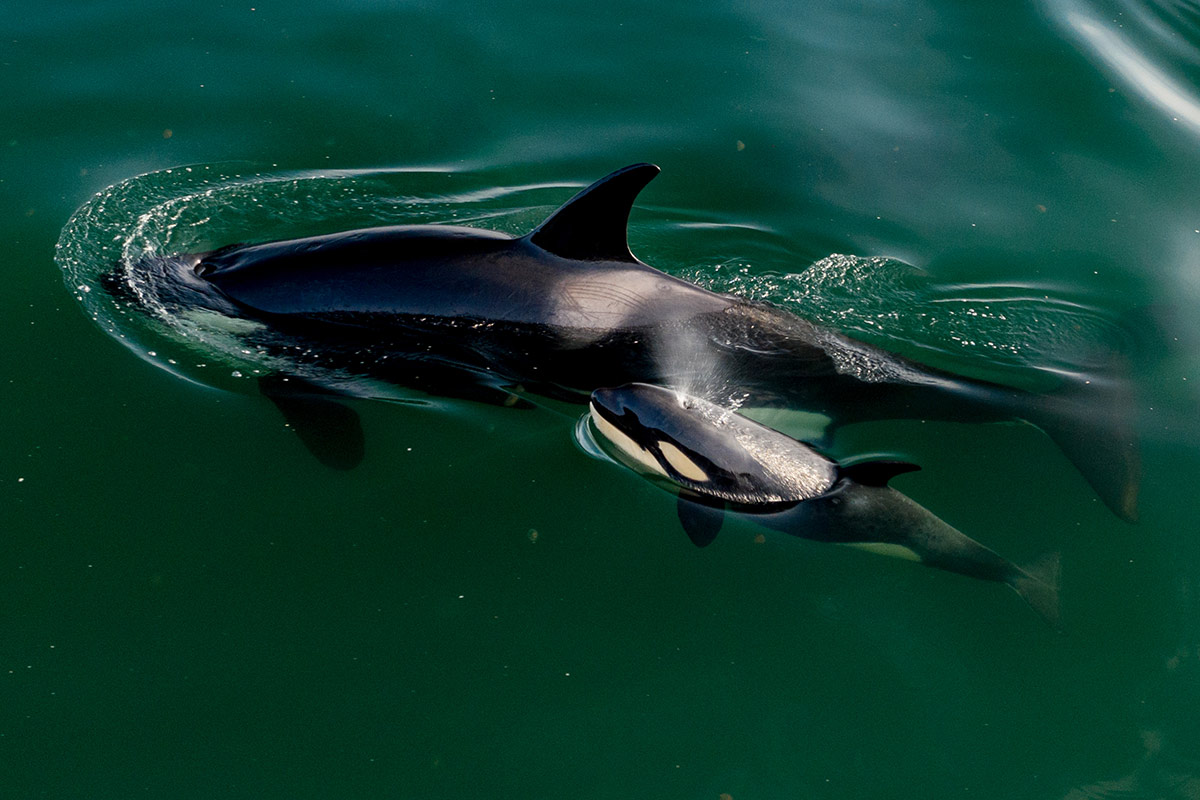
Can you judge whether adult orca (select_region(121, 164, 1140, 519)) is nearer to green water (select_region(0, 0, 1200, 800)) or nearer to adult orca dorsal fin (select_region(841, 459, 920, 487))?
green water (select_region(0, 0, 1200, 800))

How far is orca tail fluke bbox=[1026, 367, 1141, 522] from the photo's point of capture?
21.1ft

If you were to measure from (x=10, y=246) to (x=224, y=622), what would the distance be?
3437 millimetres

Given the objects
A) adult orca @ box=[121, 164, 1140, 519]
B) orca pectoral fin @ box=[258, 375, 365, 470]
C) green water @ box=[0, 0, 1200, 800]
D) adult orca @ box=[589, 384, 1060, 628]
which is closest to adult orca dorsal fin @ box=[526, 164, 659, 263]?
adult orca @ box=[121, 164, 1140, 519]

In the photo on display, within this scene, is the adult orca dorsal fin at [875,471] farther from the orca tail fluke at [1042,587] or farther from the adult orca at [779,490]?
the orca tail fluke at [1042,587]

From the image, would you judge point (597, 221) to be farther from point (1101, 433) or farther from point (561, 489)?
point (1101, 433)

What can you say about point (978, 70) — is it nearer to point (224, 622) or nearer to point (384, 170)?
point (384, 170)

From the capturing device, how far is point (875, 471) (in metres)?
6.18

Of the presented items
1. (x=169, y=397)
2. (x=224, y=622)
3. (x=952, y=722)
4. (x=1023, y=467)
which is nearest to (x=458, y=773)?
(x=224, y=622)

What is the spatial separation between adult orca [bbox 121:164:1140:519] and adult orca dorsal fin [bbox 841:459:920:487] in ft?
1.85

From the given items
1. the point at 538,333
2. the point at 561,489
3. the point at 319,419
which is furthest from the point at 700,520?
the point at 319,419

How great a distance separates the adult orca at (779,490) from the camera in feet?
19.6

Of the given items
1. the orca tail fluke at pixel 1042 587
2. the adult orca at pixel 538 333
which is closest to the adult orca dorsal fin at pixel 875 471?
the adult orca at pixel 538 333

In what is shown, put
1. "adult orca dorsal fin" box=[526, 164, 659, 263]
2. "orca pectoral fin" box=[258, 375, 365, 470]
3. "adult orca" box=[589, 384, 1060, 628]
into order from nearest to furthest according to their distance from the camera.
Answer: "adult orca" box=[589, 384, 1060, 628] → "adult orca dorsal fin" box=[526, 164, 659, 263] → "orca pectoral fin" box=[258, 375, 365, 470]

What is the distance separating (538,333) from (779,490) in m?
1.71
